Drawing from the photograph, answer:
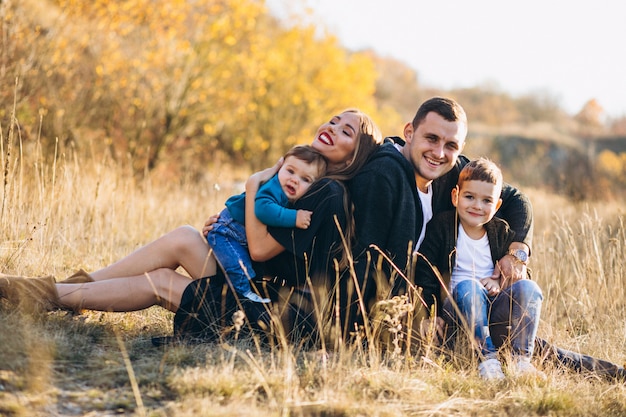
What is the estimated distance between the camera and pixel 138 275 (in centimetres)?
384

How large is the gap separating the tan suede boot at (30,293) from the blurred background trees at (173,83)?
1.89m

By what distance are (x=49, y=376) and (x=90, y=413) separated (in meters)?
0.40

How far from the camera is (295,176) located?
3.78 metres

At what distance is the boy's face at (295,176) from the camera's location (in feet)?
12.4

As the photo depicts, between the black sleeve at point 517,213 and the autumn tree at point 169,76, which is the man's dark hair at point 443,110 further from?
the autumn tree at point 169,76

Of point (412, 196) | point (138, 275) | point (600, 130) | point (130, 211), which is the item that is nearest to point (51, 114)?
point (130, 211)

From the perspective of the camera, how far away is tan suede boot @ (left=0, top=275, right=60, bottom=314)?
3.54 meters

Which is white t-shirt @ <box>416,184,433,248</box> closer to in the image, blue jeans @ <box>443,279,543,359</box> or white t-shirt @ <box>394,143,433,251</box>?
white t-shirt @ <box>394,143,433,251</box>

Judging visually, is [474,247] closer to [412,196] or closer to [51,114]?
[412,196]

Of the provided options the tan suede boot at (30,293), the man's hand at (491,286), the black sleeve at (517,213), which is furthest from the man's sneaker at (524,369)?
the tan suede boot at (30,293)

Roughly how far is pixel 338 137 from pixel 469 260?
1.06 meters

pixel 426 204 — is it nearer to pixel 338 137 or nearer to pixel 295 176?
pixel 338 137

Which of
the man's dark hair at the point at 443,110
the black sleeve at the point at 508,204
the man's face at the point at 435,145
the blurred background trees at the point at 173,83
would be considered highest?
the blurred background trees at the point at 173,83

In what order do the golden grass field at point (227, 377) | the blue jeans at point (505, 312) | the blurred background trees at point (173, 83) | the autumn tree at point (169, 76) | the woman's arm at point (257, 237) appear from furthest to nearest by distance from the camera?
1. the autumn tree at point (169, 76)
2. the blurred background trees at point (173, 83)
3. the woman's arm at point (257, 237)
4. the blue jeans at point (505, 312)
5. the golden grass field at point (227, 377)
